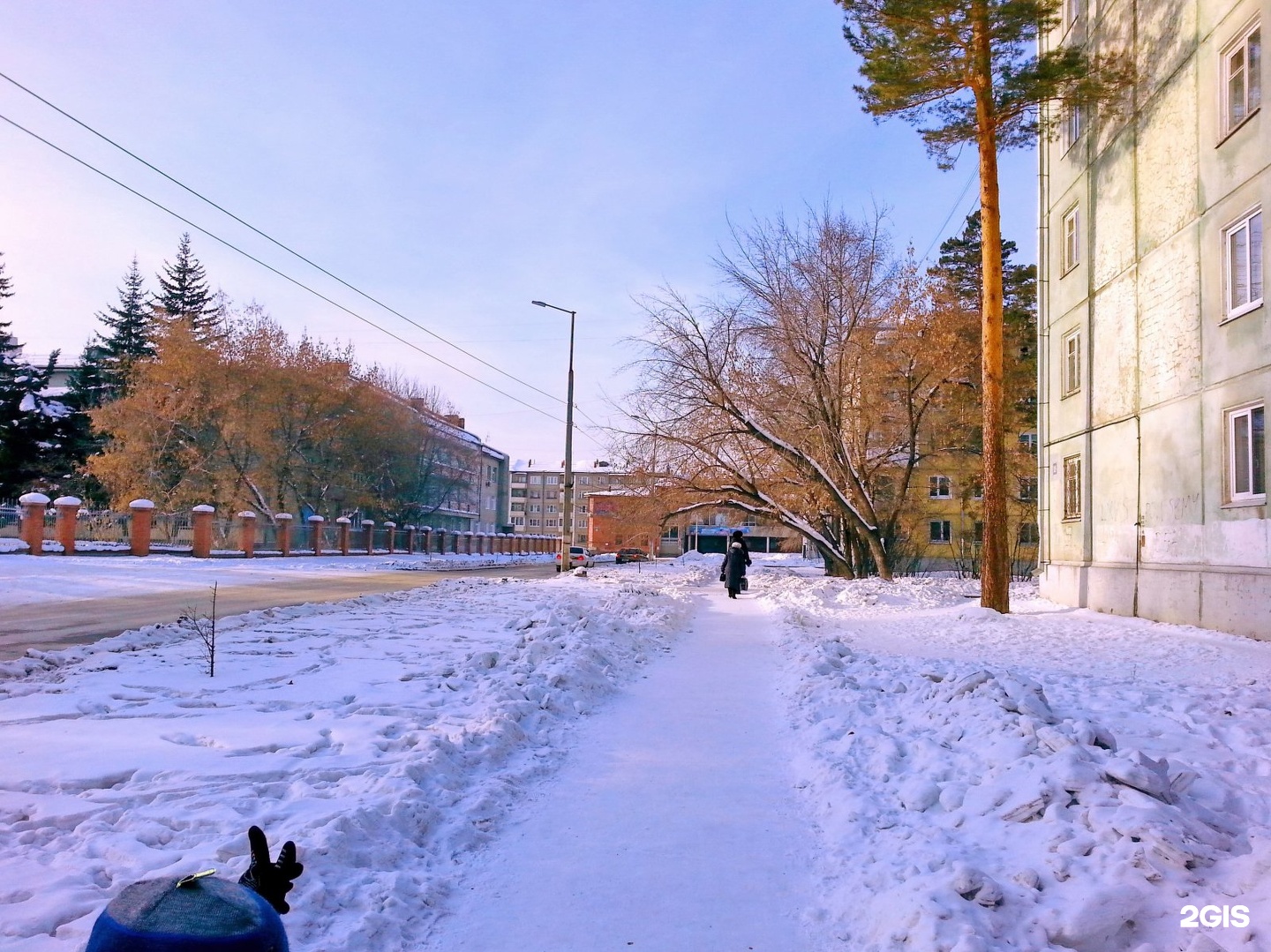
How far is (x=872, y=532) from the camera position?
2786 centimetres

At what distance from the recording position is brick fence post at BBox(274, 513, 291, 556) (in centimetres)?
4338

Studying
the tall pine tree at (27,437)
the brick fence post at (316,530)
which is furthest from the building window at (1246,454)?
the tall pine tree at (27,437)

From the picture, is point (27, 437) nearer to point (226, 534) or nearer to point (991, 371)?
point (226, 534)

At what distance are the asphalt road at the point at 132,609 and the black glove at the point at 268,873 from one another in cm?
1035

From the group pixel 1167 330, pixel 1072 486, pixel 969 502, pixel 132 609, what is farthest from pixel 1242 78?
pixel 969 502

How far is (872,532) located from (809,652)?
1745 cm

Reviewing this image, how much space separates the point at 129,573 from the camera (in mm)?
26156

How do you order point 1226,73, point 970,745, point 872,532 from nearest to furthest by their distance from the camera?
point 970,745, point 1226,73, point 872,532

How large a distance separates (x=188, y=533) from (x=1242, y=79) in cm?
3900

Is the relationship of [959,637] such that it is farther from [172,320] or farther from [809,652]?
[172,320]

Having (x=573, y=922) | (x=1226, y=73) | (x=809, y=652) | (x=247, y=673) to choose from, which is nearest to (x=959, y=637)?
(x=809, y=652)

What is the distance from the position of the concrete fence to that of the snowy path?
31.1 m

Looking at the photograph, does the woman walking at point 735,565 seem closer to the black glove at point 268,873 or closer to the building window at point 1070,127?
the building window at point 1070,127

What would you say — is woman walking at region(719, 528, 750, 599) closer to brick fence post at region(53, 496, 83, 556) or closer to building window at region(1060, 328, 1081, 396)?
building window at region(1060, 328, 1081, 396)
